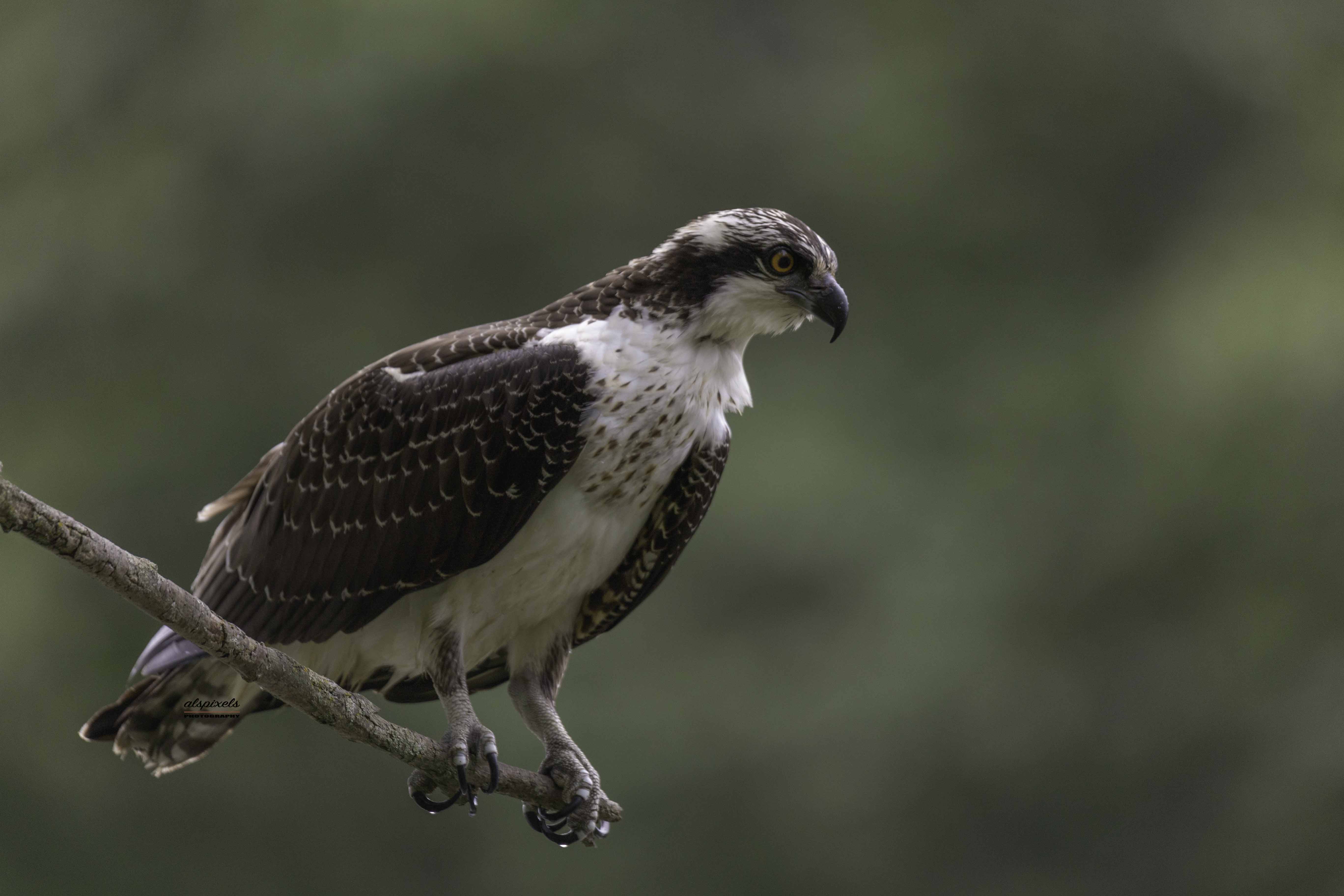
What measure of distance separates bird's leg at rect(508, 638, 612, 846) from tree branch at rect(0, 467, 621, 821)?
321mm

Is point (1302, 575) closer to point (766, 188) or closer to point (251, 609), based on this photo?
point (766, 188)

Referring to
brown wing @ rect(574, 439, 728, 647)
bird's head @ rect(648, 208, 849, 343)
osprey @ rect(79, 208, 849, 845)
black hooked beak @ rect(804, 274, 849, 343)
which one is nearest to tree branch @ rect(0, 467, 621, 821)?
osprey @ rect(79, 208, 849, 845)

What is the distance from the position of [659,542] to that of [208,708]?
1517 mm

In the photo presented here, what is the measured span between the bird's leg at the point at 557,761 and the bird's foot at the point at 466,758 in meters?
0.31

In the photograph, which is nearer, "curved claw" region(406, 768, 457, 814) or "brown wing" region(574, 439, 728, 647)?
"curved claw" region(406, 768, 457, 814)

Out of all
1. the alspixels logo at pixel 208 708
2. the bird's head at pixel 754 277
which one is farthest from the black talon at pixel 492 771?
the bird's head at pixel 754 277

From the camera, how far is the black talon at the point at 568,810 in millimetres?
3963

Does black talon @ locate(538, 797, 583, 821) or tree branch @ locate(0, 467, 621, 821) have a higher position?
tree branch @ locate(0, 467, 621, 821)

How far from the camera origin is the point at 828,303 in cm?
383

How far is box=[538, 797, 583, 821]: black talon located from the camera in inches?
156

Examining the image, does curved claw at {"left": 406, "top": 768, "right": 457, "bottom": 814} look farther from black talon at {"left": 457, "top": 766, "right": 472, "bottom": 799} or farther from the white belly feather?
the white belly feather

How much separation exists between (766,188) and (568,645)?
30.5 ft

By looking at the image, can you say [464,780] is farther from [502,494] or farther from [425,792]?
[502,494]

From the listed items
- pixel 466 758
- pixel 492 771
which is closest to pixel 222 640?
pixel 466 758
